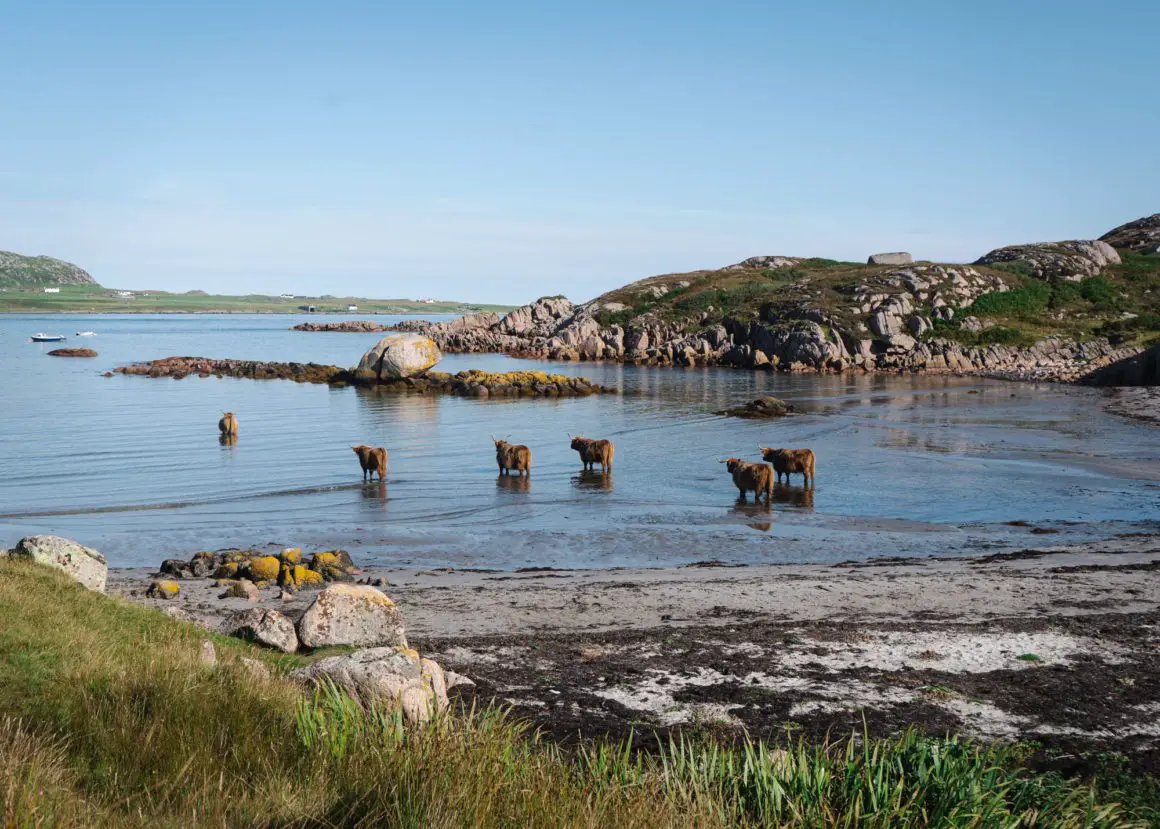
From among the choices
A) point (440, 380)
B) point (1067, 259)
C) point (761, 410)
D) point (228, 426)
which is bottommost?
point (228, 426)

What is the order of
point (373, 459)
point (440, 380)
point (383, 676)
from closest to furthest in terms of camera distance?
point (383, 676), point (373, 459), point (440, 380)

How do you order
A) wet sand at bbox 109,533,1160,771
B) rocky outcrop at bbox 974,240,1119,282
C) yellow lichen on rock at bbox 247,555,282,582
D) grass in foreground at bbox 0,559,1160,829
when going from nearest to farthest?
grass in foreground at bbox 0,559,1160,829, wet sand at bbox 109,533,1160,771, yellow lichen on rock at bbox 247,555,282,582, rocky outcrop at bbox 974,240,1119,282

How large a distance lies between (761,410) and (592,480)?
2045cm

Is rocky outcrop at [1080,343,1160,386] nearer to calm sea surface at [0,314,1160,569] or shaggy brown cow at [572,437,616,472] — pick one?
calm sea surface at [0,314,1160,569]

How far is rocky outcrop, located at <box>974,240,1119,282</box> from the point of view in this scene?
337 ft

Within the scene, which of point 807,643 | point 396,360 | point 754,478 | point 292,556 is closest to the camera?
point 807,643

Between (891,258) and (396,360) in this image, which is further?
(891,258)

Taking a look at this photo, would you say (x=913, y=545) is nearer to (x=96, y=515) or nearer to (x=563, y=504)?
(x=563, y=504)

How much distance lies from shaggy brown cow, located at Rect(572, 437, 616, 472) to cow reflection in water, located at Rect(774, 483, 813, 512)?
19.1ft

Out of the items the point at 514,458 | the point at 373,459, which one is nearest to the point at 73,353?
Result: the point at 373,459

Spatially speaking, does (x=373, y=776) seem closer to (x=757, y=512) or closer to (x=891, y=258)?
(x=757, y=512)

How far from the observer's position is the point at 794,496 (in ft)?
94.5

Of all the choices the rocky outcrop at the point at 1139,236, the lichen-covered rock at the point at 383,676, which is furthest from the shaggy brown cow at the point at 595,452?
the rocky outcrop at the point at 1139,236

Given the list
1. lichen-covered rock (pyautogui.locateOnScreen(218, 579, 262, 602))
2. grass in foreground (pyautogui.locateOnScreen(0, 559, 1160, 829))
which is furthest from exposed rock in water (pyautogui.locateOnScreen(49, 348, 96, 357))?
grass in foreground (pyautogui.locateOnScreen(0, 559, 1160, 829))
